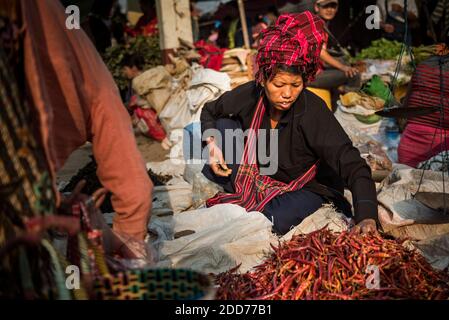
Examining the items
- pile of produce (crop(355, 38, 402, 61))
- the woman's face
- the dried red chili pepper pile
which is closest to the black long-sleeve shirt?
the woman's face

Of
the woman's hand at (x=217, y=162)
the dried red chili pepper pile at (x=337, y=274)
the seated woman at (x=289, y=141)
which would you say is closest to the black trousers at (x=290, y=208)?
the seated woman at (x=289, y=141)

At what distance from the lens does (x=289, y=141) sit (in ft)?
10.7

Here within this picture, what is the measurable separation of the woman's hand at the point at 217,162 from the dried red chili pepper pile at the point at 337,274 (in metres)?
1.17

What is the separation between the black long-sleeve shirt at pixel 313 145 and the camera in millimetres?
2750

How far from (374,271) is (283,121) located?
4.46 feet

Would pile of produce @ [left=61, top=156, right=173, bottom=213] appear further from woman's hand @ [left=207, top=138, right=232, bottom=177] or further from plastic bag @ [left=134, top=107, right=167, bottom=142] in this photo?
plastic bag @ [left=134, top=107, right=167, bottom=142]

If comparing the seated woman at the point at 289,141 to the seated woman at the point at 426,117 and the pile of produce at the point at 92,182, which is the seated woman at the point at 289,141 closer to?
the pile of produce at the point at 92,182

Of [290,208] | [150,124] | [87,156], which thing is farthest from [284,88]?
[150,124]

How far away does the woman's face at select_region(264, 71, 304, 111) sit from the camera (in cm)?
290

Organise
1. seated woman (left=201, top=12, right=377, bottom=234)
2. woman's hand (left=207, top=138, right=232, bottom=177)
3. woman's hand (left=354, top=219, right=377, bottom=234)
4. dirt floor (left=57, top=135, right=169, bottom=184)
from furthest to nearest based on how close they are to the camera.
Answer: dirt floor (left=57, top=135, right=169, bottom=184)
woman's hand (left=207, top=138, right=232, bottom=177)
seated woman (left=201, top=12, right=377, bottom=234)
woman's hand (left=354, top=219, right=377, bottom=234)

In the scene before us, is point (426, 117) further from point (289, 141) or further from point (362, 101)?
point (289, 141)

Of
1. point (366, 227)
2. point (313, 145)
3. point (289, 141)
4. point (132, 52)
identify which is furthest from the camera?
point (132, 52)

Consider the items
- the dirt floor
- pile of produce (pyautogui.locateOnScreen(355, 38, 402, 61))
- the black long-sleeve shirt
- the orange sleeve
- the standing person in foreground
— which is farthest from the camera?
pile of produce (pyautogui.locateOnScreen(355, 38, 402, 61))

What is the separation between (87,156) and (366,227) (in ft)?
13.3
